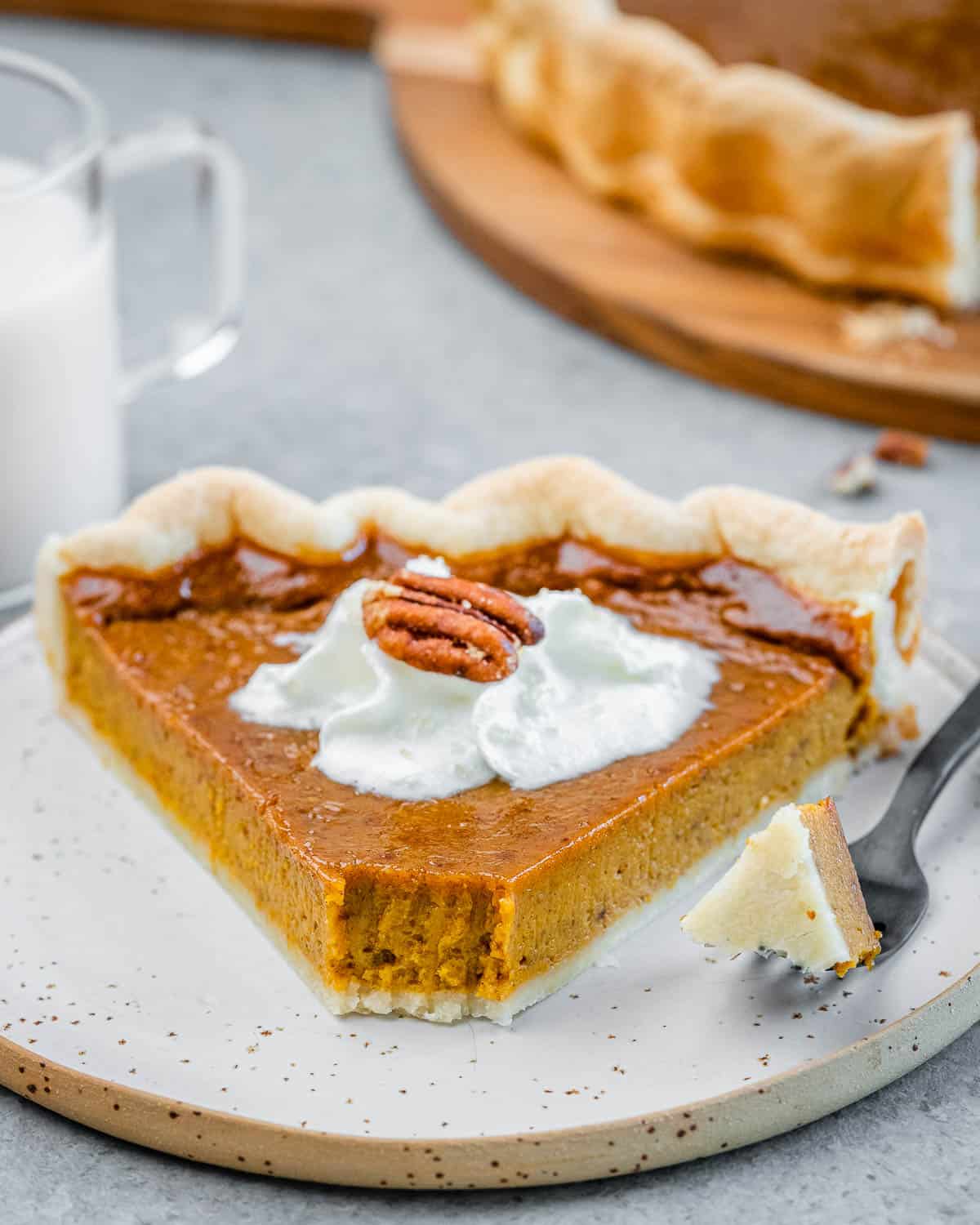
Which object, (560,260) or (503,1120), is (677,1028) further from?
(560,260)

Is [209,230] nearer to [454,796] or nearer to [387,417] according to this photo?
[387,417]

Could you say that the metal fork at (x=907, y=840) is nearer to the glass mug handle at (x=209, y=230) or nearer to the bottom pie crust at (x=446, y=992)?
the bottom pie crust at (x=446, y=992)

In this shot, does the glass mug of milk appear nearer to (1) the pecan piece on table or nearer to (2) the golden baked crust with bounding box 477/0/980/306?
(2) the golden baked crust with bounding box 477/0/980/306

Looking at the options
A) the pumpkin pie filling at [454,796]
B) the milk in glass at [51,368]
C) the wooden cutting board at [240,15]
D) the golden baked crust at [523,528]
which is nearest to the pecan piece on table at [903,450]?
the golden baked crust at [523,528]

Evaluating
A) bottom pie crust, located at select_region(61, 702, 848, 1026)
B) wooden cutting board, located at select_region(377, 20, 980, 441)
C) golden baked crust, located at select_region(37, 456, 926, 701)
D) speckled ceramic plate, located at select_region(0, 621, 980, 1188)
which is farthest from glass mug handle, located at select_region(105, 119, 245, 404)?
speckled ceramic plate, located at select_region(0, 621, 980, 1188)

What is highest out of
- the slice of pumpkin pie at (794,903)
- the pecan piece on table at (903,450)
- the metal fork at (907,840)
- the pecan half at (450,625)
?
the pecan half at (450,625)

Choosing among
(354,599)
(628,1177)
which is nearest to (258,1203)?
(628,1177)
